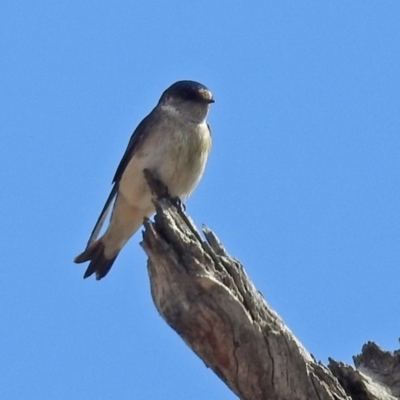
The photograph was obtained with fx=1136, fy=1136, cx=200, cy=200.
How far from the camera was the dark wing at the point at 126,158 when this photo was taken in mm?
8961

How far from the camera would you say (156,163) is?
8.62 metres

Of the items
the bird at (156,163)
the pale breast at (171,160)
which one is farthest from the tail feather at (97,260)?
the pale breast at (171,160)

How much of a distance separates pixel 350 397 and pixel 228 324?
747mm

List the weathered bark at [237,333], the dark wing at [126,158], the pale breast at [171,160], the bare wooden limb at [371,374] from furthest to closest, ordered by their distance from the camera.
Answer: the dark wing at [126,158], the pale breast at [171,160], the bare wooden limb at [371,374], the weathered bark at [237,333]

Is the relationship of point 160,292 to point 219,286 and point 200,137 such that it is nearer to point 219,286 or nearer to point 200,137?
point 219,286

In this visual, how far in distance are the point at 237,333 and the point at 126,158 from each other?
137 inches

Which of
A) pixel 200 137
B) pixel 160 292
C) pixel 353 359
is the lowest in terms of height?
pixel 353 359

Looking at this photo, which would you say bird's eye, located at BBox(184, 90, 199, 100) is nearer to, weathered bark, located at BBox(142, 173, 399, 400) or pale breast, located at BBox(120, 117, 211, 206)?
pale breast, located at BBox(120, 117, 211, 206)

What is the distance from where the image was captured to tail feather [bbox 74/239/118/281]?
30.0 feet

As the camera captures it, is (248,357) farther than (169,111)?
No

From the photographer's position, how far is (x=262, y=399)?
5840 mm

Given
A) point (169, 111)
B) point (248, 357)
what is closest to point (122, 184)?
point (169, 111)

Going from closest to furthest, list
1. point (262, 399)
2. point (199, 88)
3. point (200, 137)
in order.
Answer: point (262, 399)
point (200, 137)
point (199, 88)

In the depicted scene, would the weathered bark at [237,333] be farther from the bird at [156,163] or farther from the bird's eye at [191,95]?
the bird's eye at [191,95]
